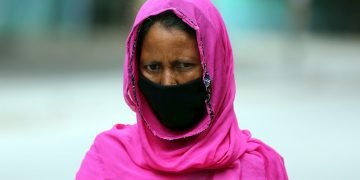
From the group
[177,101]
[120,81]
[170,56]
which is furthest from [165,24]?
[120,81]

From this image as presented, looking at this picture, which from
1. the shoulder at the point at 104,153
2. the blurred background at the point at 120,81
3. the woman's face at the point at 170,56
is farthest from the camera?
the blurred background at the point at 120,81

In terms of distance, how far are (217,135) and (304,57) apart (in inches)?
389

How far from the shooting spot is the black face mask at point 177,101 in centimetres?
202

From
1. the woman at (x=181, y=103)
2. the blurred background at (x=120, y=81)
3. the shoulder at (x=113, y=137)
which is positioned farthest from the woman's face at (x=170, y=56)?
the blurred background at (x=120, y=81)

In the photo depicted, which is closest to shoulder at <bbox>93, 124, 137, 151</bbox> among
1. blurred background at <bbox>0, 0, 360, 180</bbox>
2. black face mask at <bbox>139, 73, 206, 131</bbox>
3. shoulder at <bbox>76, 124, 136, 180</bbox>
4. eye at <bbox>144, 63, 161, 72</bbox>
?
shoulder at <bbox>76, 124, 136, 180</bbox>

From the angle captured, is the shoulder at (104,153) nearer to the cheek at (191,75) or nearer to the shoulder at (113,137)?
the shoulder at (113,137)

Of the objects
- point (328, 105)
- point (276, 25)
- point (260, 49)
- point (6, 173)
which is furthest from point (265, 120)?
point (276, 25)

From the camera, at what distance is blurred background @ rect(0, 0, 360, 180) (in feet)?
17.8

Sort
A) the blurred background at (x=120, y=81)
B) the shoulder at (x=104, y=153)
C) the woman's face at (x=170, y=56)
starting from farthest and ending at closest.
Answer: the blurred background at (x=120, y=81) < the shoulder at (x=104, y=153) < the woman's face at (x=170, y=56)

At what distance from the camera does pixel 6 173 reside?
4875 mm

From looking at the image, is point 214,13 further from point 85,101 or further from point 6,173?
point 85,101

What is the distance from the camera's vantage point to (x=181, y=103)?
2.05 m

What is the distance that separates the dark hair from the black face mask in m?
0.12

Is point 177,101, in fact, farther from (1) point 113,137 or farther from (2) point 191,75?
(1) point 113,137
